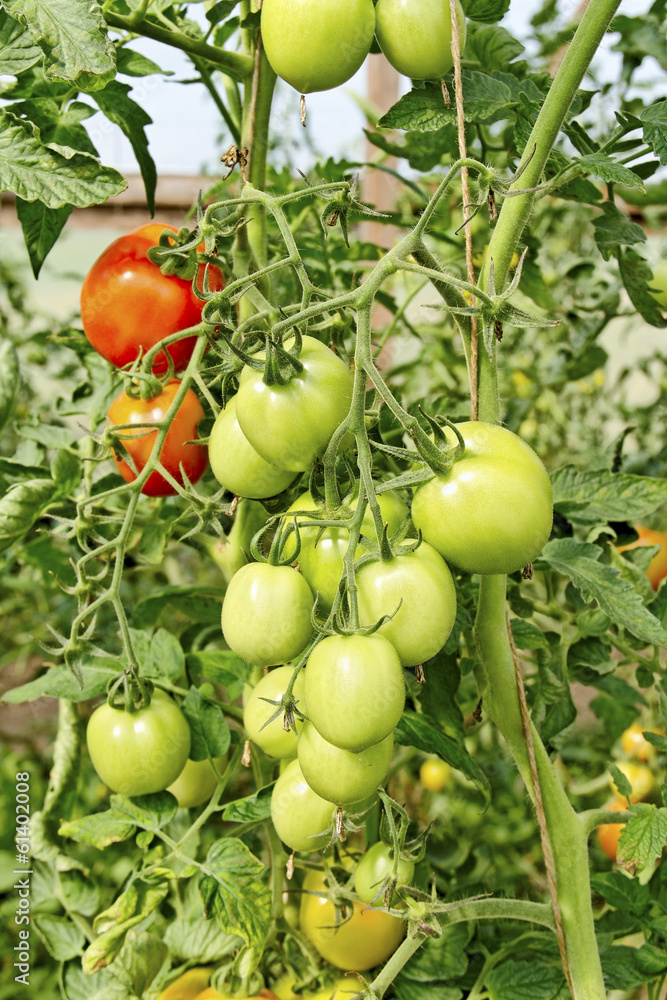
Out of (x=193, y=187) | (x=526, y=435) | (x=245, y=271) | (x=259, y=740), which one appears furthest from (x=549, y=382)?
(x=193, y=187)

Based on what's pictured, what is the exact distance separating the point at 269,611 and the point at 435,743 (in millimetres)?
193

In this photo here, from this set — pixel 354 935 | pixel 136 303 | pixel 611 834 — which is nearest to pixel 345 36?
pixel 136 303

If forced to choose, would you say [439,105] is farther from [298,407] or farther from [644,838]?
[644,838]

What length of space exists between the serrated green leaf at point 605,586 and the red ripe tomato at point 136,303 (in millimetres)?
323

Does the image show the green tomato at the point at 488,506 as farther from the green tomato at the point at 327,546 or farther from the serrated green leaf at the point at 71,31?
the serrated green leaf at the point at 71,31

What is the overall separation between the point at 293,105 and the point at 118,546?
3.43 feet

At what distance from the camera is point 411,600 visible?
37cm

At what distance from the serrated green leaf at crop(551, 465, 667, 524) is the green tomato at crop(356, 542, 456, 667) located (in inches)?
12.0

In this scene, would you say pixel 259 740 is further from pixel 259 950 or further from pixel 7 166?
pixel 7 166

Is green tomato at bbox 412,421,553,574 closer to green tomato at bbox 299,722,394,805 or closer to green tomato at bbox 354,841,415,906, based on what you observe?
green tomato at bbox 299,722,394,805

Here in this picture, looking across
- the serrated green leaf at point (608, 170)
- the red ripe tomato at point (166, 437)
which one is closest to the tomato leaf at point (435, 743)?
the red ripe tomato at point (166, 437)

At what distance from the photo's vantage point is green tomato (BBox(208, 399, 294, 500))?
446mm

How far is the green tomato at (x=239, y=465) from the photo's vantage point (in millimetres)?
446

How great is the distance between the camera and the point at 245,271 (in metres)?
0.56
